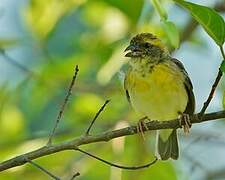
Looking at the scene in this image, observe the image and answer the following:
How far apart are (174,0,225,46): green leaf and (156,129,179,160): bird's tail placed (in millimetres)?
1388

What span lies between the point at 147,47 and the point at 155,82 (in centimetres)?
26

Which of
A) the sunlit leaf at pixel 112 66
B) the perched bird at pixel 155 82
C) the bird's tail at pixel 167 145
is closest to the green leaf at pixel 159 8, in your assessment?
the perched bird at pixel 155 82

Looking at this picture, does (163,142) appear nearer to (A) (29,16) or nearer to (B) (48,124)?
(A) (29,16)

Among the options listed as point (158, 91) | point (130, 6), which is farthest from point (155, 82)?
point (130, 6)

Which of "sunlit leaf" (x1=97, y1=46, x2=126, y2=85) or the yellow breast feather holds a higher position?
"sunlit leaf" (x1=97, y1=46, x2=126, y2=85)

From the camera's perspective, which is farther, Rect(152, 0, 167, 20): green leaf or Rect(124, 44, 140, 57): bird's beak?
Rect(124, 44, 140, 57): bird's beak

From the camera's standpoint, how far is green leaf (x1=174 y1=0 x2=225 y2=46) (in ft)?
6.17

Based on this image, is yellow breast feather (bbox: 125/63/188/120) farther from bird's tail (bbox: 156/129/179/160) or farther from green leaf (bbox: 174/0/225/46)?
green leaf (bbox: 174/0/225/46)

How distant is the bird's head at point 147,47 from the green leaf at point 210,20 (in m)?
1.23

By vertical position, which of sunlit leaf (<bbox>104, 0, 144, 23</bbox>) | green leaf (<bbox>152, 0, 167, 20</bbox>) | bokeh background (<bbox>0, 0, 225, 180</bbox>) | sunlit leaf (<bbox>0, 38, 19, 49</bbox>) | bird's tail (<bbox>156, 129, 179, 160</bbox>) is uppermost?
green leaf (<bbox>152, 0, 167, 20</bbox>)

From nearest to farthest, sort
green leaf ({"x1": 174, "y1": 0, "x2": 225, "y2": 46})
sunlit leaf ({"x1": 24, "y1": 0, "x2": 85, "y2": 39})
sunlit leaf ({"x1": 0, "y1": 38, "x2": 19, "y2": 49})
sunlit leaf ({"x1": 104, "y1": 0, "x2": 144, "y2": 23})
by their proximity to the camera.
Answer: green leaf ({"x1": 174, "y1": 0, "x2": 225, "y2": 46}) < sunlit leaf ({"x1": 104, "y1": 0, "x2": 144, "y2": 23}) < sunlit leaf ({"x1": 0, "y1": 38, "x2": 19, "y2": 49}) < sunlit leaf ({"x1": 24, "y1": 0, "x2": 85, "y2": 39})

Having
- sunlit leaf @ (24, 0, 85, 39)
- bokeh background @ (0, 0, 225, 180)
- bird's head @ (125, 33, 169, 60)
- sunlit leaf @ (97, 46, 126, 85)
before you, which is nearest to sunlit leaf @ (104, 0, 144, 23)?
bokeh background @ (0, 0, 225, 180)

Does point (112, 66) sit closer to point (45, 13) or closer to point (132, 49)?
point (132, 49)

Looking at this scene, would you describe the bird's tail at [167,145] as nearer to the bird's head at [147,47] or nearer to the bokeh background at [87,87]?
the bokeh background at [87,87]
